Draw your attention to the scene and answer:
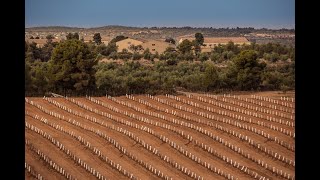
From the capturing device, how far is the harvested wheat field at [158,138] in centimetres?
1058

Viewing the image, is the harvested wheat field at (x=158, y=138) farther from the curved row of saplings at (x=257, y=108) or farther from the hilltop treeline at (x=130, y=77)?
the hilltop treeline at (x=130, y=77)

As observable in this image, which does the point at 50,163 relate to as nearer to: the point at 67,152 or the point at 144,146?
the point at 67,152

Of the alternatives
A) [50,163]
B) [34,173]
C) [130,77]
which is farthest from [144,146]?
[130,77]

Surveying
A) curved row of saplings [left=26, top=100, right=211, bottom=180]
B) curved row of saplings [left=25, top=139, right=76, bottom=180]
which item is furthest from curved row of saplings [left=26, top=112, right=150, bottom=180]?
curved row of saplings [left=25, top=139, right=76, bottom=180]

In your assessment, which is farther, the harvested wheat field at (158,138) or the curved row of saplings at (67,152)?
the harvested wheat field at (158,138)

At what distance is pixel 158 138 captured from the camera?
13.2 metres

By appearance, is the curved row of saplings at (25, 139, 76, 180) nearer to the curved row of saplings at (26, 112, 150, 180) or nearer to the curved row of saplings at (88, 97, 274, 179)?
the curved row of saplings at (26, 112, 150, 180)

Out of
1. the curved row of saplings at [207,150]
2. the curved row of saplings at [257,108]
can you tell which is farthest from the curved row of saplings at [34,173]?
the curved row of saplings at [257,108]

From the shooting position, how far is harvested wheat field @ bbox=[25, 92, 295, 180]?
10.6 metres

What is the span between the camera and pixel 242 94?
Result: 889 inches

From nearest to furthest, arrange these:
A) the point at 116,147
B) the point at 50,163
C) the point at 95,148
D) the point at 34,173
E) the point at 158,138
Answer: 1. the point at 34,173
2. the point at 50,163
3. the point at 95,148
4. the point at 116,147
5. the point at 158,138
